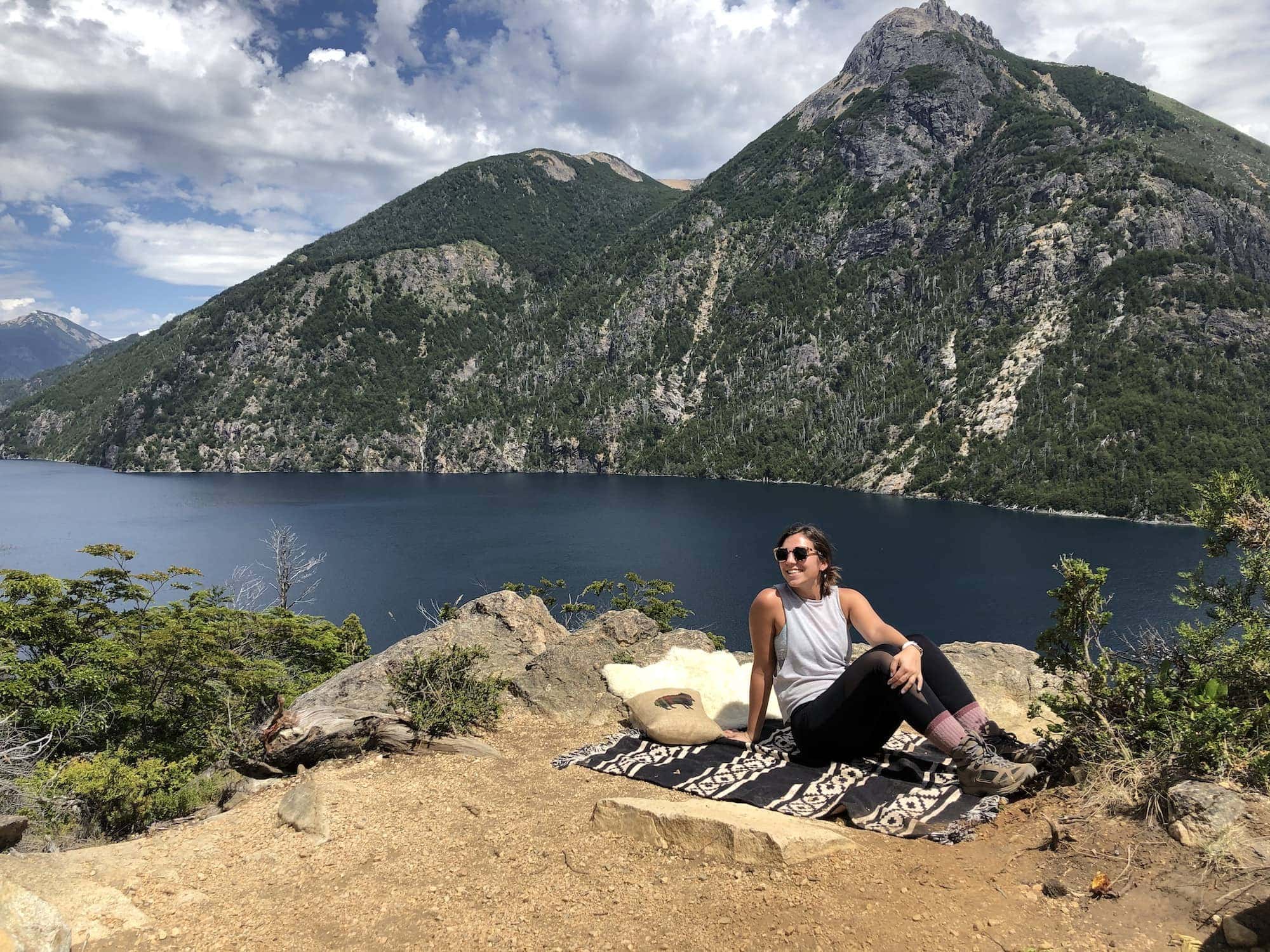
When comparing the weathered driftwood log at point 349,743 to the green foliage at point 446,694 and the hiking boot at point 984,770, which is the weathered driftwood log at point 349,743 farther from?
the hiking boot at point 984,770

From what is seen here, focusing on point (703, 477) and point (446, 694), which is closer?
point (446, 694)

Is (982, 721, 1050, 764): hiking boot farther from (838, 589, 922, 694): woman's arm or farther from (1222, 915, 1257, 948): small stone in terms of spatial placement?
(1222, 915, 1257, 948): small stone

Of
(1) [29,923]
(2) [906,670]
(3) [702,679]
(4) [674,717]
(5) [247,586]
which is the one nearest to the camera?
(1) [29,923]

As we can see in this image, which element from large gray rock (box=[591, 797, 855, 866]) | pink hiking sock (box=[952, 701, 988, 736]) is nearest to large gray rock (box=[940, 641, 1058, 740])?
pink hiking sock (box=[952, 701, 988, 736])

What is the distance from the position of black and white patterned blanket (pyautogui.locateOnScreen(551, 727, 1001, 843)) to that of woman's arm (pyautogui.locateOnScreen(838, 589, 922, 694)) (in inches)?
28.7

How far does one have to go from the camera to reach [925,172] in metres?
188

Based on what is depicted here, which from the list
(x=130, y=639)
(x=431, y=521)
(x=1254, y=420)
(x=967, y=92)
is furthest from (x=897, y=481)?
(x=967, y=92)

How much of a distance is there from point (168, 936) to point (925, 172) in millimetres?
220782

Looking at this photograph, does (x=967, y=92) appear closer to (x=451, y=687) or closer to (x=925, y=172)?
(x=925, y=172)

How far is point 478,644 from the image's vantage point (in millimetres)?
11523

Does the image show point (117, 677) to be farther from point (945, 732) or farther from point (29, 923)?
point (945, 732)

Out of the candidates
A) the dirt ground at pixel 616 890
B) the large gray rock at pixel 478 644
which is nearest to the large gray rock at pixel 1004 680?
the dirt ground at pixel 616 890

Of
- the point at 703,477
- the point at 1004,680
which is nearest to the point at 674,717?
the point at 1004,680

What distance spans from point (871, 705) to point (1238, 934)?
2100 mm
